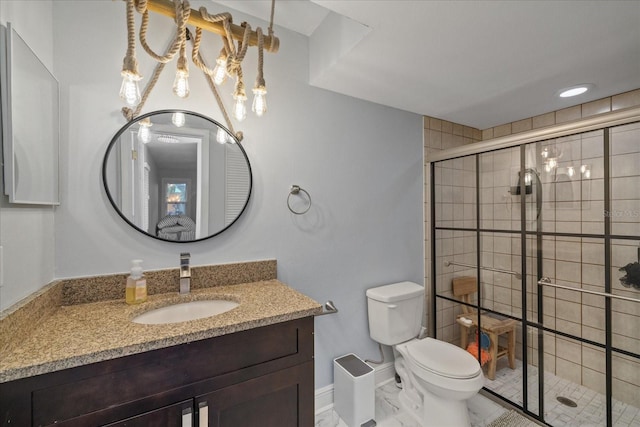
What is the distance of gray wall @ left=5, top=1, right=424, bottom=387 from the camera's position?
116 centimetres

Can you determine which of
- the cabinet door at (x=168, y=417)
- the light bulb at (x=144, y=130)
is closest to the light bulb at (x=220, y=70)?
the light bulb at (x=144, y=130)

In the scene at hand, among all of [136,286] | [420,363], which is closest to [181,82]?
[136,286]

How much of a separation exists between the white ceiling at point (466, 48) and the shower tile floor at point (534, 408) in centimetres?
182

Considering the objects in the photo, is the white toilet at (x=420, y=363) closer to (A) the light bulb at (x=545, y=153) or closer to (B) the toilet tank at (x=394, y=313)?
(B) the toilet tank at (x=394, y=313)

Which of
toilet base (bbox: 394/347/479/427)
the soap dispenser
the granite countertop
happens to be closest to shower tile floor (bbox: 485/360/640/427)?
toilet base (bbox: 394/347/479/427)

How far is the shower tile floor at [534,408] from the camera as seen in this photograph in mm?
1526

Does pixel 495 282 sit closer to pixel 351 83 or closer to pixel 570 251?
pixel 570 251

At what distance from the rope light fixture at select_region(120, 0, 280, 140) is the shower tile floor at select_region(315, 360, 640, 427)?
1.92 meters

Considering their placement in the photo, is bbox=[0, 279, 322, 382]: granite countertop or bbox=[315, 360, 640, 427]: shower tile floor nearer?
bbox=[0, 279, 322, 382]: granite countertop

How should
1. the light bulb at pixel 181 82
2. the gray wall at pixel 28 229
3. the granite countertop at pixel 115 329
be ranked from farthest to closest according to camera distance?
the light bulb at pixel 181 82 → the gray wall at pixel 28 229 → the granite countertop at pixel 115 329

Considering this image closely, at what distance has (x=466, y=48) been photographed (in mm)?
1358

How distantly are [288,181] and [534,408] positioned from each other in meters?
2.09

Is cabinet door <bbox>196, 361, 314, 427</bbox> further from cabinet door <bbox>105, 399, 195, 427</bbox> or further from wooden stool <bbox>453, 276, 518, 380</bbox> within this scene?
wooden stool <bbox>453, 276, 518, 380</bbox>

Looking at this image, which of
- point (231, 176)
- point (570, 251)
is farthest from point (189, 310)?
point (570, 251)
